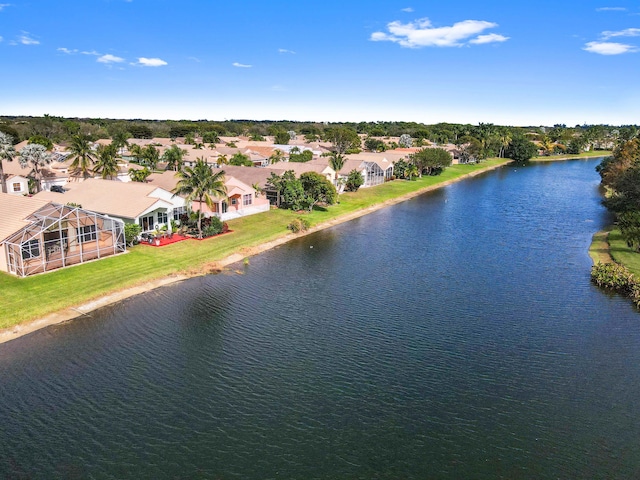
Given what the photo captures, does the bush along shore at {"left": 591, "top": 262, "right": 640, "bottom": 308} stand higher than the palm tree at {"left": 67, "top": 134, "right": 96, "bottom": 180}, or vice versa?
the palm tree at {"left": 67, "top": 134, "right": 96, "bottom": 180}

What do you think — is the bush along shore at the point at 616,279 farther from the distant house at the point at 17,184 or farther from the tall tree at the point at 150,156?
the tall tree at the point at 150,156

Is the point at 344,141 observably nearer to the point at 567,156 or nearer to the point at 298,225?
the point at 298,225

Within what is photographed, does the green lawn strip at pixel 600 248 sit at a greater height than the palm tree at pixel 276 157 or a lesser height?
lesser

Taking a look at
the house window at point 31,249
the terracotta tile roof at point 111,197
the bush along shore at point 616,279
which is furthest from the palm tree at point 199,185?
the bush along shore at point 616,279

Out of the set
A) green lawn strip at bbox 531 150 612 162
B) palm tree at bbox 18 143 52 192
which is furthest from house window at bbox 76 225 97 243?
green lawn strip at bbox 531 150 612 162

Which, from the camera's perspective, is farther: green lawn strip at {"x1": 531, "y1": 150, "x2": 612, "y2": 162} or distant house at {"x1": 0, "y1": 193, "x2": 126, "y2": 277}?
green lawn strip at {"x1": 531, "y1": 150, "x2": 612, "y2": 162}

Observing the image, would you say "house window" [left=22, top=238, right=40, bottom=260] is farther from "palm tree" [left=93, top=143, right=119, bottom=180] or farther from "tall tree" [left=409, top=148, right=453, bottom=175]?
"tall tree" [left=409, top=148, right=453, bottom=175]
